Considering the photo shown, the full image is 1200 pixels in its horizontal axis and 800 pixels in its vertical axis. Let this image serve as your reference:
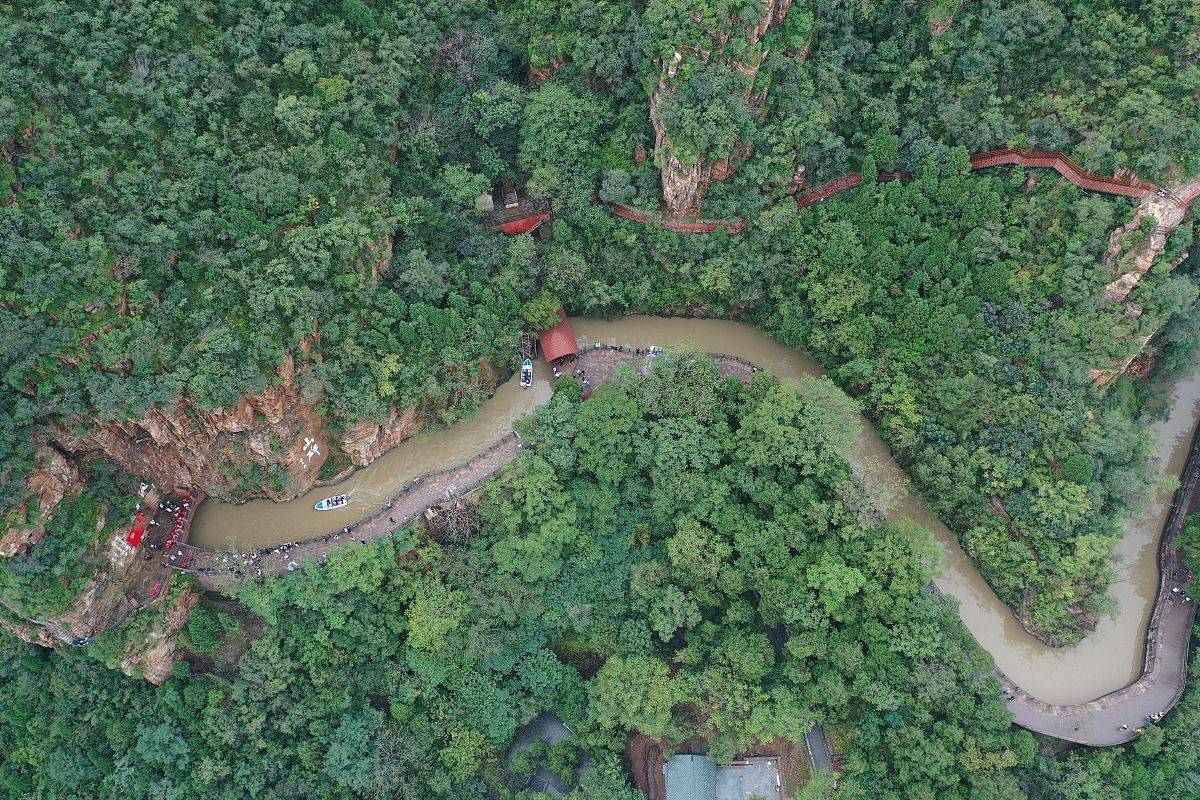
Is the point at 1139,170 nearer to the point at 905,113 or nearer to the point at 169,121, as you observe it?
the point at 905,113

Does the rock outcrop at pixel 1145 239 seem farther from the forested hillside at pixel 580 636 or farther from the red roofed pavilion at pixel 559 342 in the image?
the red roofed pavilion at pixel 559 342

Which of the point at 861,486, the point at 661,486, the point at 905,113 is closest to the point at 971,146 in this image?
the point at 905,113

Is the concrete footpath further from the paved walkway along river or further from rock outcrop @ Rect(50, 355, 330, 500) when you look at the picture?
rock outcrop @ Rect(50, 355, 330, 500)

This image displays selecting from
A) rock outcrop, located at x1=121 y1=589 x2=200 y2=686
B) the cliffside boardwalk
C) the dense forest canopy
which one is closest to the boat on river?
the dense forest canopy

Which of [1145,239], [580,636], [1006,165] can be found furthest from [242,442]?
[1145,239]

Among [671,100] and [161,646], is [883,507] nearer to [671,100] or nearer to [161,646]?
[671,100]

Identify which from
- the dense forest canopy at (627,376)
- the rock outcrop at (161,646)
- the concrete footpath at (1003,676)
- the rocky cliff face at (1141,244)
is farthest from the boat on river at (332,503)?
the rocky cliff face at (1141,244)
